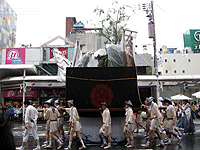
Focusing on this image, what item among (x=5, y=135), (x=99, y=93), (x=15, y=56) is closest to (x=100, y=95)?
(x=99, y=93)

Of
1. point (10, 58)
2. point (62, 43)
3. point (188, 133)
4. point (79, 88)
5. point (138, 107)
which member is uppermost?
point (62, 43)

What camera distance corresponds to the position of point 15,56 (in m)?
26.3

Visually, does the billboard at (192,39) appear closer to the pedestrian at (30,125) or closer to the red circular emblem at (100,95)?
the red circular emblem at (100,95)

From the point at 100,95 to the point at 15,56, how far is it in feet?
68.4

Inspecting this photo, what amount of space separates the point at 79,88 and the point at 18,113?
43.3 ft

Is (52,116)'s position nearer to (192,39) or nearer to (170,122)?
(170,122)

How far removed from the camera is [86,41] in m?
34.3

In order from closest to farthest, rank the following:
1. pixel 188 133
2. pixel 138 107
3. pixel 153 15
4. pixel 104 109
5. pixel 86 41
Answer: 1. pixel 104 109
2. pixel 138 107
3. pixel 188 133
4. pixel 153 15
5. pixel 86 41

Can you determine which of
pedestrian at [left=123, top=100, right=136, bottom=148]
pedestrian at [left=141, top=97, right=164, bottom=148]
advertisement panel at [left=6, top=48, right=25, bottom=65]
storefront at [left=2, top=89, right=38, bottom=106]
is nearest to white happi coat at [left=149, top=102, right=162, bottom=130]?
pedestrian at [left=141, top=97, right=164, bottom=148]

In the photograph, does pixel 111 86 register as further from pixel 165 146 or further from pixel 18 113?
pixel 18 113

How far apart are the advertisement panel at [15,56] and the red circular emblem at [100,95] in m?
19.9

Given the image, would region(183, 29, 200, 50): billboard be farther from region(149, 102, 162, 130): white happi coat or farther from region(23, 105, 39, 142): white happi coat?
region(23, 105, 39, 142): white happi coat

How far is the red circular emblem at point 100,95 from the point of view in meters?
8.87

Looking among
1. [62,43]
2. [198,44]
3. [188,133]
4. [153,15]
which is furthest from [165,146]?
[198,44]
